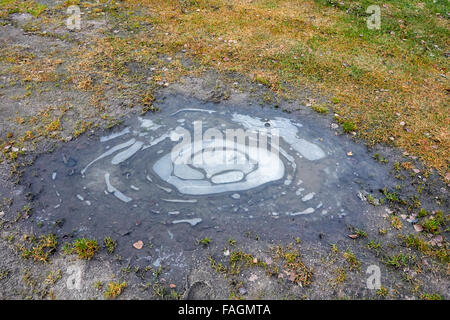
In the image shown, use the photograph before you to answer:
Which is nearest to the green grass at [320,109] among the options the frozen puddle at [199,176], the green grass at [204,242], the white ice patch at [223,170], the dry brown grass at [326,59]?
the dry brown grass at [326,59]

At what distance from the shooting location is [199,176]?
432cm

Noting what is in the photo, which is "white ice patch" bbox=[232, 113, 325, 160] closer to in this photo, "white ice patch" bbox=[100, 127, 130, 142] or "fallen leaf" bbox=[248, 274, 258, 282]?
"white ice patch" bbox=[100, 127, 130, 142]

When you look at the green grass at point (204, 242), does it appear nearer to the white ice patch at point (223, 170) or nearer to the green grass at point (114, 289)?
the white ice patch at point (223, 170)

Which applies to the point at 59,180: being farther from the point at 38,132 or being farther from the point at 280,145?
the point at 280,145

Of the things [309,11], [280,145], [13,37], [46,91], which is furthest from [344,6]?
[13,37]

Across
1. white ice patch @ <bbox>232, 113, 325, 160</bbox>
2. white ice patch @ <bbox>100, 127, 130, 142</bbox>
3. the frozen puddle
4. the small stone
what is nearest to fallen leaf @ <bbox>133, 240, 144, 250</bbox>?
the frozen puddle

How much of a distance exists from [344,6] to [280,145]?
575 cm

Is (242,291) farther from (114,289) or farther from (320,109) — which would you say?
(320,109)

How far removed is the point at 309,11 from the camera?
27.2ft

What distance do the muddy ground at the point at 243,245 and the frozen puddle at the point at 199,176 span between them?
0.12 ft

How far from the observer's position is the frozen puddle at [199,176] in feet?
12.7

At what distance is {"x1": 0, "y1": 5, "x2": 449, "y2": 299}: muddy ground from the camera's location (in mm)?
3279

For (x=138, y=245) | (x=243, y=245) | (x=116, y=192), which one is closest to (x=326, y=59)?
(x=243, y=245)

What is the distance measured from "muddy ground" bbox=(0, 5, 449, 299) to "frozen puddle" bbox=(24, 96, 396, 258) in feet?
0.12
